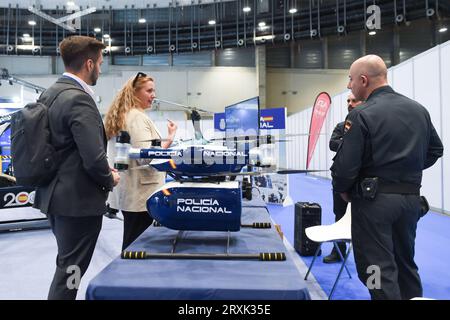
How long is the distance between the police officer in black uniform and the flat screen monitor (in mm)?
2404

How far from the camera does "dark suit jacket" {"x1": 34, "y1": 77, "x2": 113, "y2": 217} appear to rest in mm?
1240

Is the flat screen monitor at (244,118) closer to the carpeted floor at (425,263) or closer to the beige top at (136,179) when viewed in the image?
the carpeted floor at (425,263)

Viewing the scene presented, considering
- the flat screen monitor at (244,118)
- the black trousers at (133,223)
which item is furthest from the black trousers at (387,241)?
the flat screen monitor at (244,118)

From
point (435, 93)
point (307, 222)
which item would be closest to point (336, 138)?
point (307, 222)

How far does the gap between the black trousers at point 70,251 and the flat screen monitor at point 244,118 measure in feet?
8.64

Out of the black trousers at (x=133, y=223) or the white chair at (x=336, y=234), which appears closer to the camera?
the black trousers at (x=133, y=223)

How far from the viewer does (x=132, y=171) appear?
5.60 feet

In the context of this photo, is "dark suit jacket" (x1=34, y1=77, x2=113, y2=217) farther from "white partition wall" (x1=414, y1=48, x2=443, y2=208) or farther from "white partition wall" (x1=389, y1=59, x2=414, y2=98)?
"white partition wall" (x1=389, y1=59, x2=414, y2=98)

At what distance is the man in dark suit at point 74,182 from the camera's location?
124 centimetres

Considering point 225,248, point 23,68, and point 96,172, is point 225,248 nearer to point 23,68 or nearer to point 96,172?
point 96,172

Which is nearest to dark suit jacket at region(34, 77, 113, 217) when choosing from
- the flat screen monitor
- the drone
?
the drone

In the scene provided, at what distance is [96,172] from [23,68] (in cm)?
1618

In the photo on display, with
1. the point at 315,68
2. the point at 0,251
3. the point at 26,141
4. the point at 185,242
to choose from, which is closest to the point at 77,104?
the point at 26,141

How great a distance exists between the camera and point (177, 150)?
1367 mm
